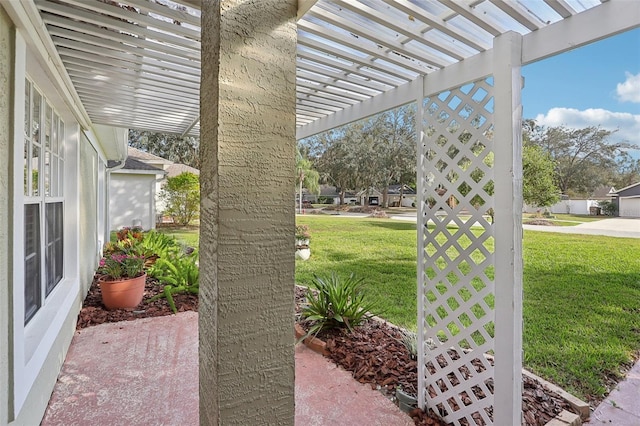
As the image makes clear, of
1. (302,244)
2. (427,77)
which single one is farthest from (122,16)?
(302,244)

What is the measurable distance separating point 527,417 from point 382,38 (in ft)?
9.03

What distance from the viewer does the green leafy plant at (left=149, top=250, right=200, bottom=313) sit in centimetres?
476

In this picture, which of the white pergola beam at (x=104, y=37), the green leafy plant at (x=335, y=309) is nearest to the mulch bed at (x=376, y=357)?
the green leafy plant at (x=335, y=309)

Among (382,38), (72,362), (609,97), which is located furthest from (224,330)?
(609,97)

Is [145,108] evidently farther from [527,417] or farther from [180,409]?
[527,417]

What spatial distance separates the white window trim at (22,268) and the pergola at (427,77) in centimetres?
26

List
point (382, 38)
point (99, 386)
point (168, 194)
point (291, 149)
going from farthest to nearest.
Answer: point (168, 194) < point (99, 386) < point (382, 38) < point (291, 149)

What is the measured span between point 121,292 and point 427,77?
4.36 m

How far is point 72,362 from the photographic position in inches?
120

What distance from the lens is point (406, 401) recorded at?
2.51 m

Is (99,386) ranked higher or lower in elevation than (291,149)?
lower

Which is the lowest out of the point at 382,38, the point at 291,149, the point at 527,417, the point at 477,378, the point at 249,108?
the point at 527,417

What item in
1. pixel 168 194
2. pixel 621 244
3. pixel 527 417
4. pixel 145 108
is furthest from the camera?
pixel 168 194

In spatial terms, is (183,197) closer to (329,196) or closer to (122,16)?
(122,16)
